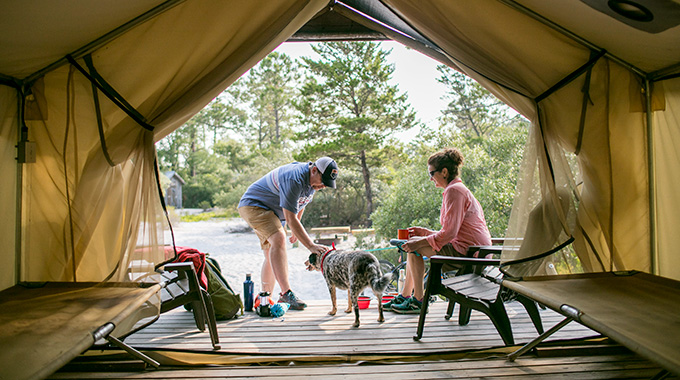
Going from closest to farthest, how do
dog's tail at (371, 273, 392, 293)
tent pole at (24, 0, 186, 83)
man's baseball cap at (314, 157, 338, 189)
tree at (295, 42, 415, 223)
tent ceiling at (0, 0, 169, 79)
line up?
tent ceiling at (0, 0, 169, 79) < tent pole at (24, 0, 186, 83) < dog's tail at (371, 273, 392, 293) < man's baseball cap at (314, 157, 338, 189) < tree at (295, 42, 415, 223)

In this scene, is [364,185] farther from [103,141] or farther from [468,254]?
[103,141]

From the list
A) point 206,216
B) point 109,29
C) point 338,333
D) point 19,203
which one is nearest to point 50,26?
point 109,29

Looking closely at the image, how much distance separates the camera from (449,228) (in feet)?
10.4

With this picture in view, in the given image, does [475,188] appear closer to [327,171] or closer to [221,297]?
[327,171]

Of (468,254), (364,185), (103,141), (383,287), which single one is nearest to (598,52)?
(468,254)

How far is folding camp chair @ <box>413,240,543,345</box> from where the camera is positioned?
2535 mm

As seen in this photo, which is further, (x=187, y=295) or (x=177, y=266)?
(x=187, y=295)

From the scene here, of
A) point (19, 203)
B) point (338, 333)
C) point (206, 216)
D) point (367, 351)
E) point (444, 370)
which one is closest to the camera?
point (444, 370)

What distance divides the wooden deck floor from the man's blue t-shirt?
38.1 inches

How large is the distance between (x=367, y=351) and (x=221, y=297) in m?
1.40

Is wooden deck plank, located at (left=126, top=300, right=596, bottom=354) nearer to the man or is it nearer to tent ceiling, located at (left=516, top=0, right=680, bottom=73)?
the man

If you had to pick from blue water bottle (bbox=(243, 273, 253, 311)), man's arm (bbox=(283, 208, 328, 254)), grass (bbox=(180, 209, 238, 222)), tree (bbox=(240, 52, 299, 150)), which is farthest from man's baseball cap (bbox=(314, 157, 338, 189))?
tree (bbox=(240, 52, 299, 150))

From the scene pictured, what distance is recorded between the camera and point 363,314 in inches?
138

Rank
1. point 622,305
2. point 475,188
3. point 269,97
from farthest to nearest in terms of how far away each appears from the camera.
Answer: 1. point 269,97
2. point 475,188
3. point 622,305
